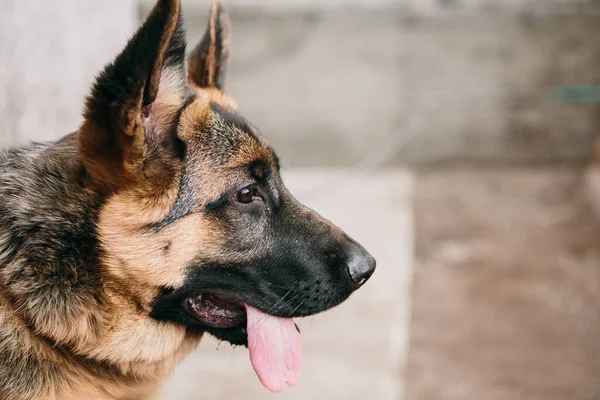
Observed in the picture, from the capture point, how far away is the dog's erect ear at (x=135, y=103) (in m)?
2.08

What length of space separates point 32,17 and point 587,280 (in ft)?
15.4

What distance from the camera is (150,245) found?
2.36 m

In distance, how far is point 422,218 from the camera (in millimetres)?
7293

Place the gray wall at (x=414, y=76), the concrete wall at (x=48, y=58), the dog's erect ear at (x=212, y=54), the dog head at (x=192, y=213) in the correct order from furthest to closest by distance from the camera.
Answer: the gray wall at (x=414, y=76), the concrete wall at (x=48, y=58), the dog's erect ear at (x=212, y=54), the dog head at (x=192, y=213)

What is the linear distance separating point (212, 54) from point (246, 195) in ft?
2.50

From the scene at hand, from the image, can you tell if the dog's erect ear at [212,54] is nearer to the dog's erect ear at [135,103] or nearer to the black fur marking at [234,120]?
the black fur marking at [234,120]

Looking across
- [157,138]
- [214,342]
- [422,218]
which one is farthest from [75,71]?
[422,218]

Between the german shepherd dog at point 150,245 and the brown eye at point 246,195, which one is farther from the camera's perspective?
the brown eye at point 246,195

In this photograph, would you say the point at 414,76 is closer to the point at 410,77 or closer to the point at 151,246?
the point at 410,77

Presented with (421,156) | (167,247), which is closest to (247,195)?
(167,247)

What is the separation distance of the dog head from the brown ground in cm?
191

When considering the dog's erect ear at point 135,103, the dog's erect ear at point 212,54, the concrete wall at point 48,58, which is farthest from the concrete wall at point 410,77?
the dog's erect ear at point 135,103

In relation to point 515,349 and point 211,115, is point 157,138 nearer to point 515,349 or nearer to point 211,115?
point 211,115

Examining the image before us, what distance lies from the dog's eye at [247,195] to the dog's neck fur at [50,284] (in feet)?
1.59
